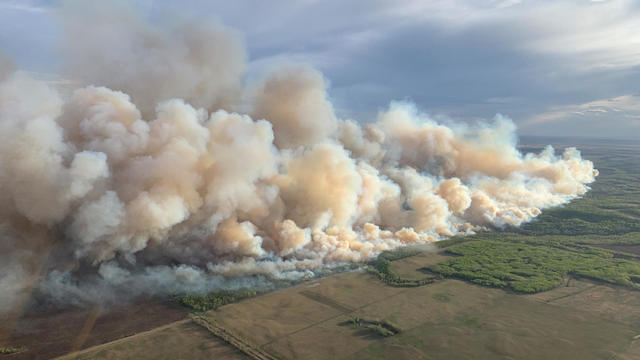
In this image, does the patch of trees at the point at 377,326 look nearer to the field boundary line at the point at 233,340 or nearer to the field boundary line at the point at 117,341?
the field boundary line at the point at 233,340

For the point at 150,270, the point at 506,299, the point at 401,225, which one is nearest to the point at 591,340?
the point at 506,299

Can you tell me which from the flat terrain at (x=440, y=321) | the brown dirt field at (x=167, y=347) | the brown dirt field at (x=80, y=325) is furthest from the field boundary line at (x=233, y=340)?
the brown dirt field at (x=80, y=325)

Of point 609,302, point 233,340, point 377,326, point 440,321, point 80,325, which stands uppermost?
point 80,325

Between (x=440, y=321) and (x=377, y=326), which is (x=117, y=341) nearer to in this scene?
(x=377, y=326)

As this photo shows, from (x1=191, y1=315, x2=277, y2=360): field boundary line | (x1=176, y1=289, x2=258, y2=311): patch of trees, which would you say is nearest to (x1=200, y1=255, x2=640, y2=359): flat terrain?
(x1=191, y1=315, x2=277, y2=360): field boundary line

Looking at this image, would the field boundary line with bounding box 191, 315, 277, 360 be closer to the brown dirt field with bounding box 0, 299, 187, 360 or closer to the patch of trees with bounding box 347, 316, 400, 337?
Answer: the brown dirt field with bounding box 0, 299, 187, 360

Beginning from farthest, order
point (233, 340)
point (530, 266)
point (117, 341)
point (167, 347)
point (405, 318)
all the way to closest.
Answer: point (530, 266), point (405, 318), point (233, 340), point (117, 341), point (167, 347)

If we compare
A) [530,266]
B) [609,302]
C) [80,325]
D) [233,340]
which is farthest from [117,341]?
[530,266]
